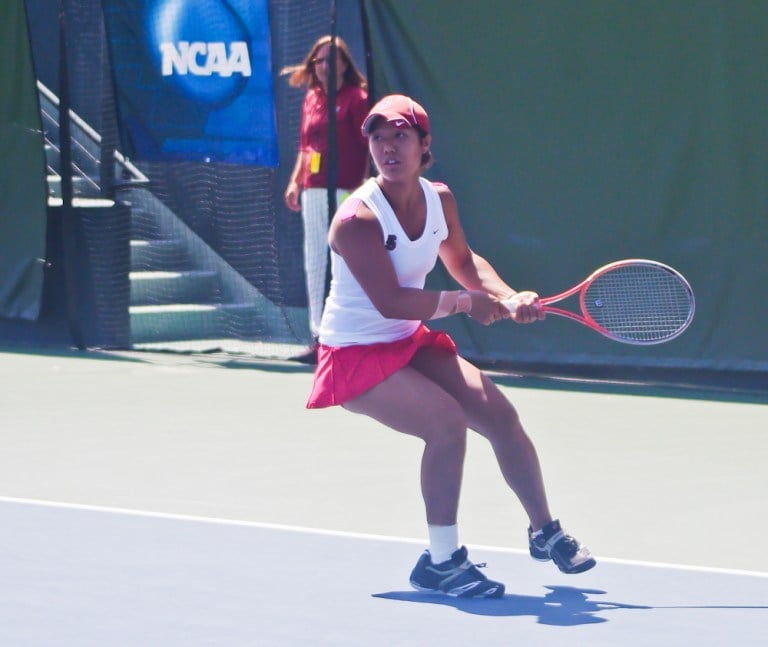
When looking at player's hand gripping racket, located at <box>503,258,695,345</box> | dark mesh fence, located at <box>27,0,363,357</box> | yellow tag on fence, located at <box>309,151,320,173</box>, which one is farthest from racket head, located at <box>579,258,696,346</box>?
dark mesh fence, located at <box>27,0,363,357</box>

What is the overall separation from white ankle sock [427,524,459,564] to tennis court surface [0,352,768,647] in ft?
0.42

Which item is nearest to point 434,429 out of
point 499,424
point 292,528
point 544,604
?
point 499,424

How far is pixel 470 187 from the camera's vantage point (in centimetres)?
888

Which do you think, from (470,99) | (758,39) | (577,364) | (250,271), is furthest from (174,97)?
(758,39)

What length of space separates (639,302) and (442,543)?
2.17 meters

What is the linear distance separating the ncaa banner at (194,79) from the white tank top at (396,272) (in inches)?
191

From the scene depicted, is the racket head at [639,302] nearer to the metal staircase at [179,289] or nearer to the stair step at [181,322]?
the metal staircase at [179,289]

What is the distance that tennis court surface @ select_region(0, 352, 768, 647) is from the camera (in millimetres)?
4211

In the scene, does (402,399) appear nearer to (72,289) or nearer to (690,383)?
(690,383)

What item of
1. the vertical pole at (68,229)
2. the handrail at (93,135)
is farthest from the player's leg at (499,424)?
the vertical pole at (68,229)

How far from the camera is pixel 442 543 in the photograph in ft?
15.0

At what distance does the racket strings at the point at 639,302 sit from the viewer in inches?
249

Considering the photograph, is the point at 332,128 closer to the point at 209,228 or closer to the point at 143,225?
the point at 209,228

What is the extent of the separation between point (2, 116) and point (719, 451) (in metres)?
5.28
